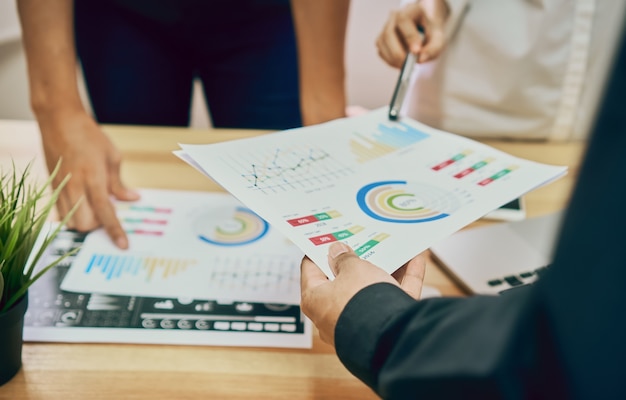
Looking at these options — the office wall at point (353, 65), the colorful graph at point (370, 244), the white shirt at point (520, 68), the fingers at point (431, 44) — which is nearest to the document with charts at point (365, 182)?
the colorful graph at point (370, 244)

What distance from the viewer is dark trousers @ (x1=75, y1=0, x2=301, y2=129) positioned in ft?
3.28

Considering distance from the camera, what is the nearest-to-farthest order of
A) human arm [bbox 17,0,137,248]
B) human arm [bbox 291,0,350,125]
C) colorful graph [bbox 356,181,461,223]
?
1. colorful graph [bbox 356,181,461,223]
2. human arm [bbox 17,0,137,248]
3. human arm [bbox 291,0,350,125]

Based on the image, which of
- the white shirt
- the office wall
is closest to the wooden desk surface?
the white shirt

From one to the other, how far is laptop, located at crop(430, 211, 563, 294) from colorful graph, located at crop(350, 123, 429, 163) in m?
0.15

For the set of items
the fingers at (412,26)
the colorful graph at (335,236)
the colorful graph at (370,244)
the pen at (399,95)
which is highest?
the fingers at (412,26)

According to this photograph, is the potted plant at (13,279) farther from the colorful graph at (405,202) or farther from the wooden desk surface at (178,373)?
the colorful graph at (405,202)

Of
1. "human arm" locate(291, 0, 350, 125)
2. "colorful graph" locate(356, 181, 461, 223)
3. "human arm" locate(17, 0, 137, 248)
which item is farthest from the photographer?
"human arm" locate(291, 0, 350, 125)

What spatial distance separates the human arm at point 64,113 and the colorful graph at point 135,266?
0.10 metres

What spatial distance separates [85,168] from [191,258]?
→ 224 mm

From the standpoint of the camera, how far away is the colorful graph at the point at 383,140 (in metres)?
0.69

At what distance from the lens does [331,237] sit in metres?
0.53

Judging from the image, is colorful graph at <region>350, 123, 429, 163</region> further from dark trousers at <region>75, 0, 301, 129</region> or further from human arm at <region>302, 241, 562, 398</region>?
dark trousers at <region>75, 0, 301, 129</region>

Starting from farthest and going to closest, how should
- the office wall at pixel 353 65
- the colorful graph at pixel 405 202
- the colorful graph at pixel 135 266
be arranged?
the office wall at pixel 353 65 → the colorful graph at pixel 135 266 → the colorful graph at pixel 405 202

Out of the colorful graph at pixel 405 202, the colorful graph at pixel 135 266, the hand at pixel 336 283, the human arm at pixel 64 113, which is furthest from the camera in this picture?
the human arm at pixel 64 113
